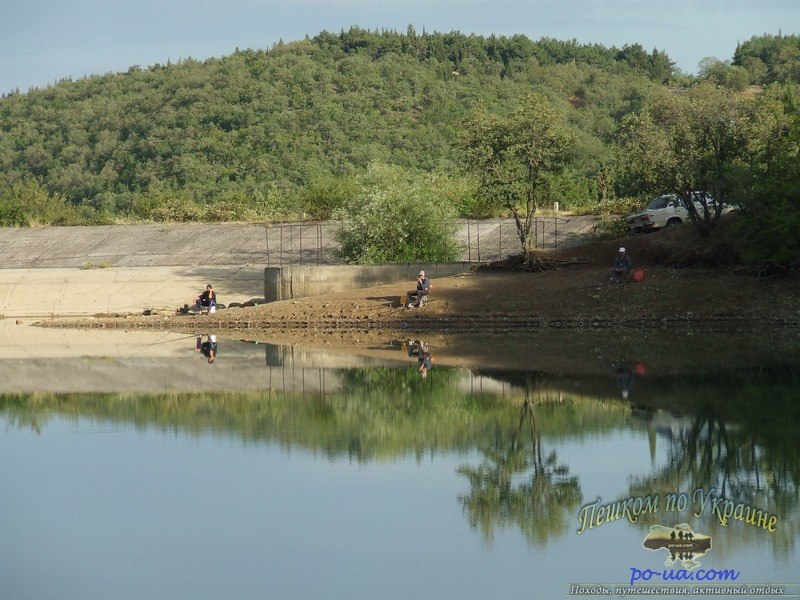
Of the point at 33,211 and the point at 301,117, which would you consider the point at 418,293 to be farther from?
the point at 301,117

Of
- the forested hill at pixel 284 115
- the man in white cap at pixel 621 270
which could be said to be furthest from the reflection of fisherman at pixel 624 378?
the forested hill at pixel 284 115

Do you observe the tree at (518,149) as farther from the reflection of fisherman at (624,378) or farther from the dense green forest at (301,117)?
the reflection of fisherman at (624,378)

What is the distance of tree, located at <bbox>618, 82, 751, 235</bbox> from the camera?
44.1 metres

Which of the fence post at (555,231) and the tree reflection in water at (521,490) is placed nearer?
the tree reflection in water at (521,490)

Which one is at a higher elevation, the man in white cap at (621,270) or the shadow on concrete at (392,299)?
the man in white cap at (621,270)

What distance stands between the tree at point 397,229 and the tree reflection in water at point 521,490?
2924 cm

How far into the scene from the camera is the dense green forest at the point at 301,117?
251 ft

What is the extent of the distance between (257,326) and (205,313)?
9.46ft

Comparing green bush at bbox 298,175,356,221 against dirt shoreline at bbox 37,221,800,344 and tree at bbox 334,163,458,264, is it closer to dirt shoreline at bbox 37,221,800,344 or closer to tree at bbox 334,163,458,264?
tree at bbox 334,163,458,264

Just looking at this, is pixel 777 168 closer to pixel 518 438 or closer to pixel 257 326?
pixel 257 326

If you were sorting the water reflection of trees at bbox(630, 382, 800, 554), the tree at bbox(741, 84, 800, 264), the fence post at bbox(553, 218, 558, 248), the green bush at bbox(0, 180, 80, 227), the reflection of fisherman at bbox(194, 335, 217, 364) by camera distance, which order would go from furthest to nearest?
→ 1. the green bush at bbox(0, 180, 80, 227)
2. the fence post at bbox(553, 218, 558, 248)
3. the tree at bbox(741, 84, 800, 264)
4. the reflection of fisherman at bbox(194, 335, 217, 364)
5. the water reflection of trees at bbox(630, 382, 800, 554)

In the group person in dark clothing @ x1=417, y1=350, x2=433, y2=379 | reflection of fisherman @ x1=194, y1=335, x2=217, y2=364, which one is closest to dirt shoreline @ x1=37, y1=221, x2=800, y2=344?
reflection of fisherman @ x1=194, y1=335, x2=217, y2=364

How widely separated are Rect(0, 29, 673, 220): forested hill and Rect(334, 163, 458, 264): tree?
24060 mm

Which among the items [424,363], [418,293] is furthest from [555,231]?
[424,363]
